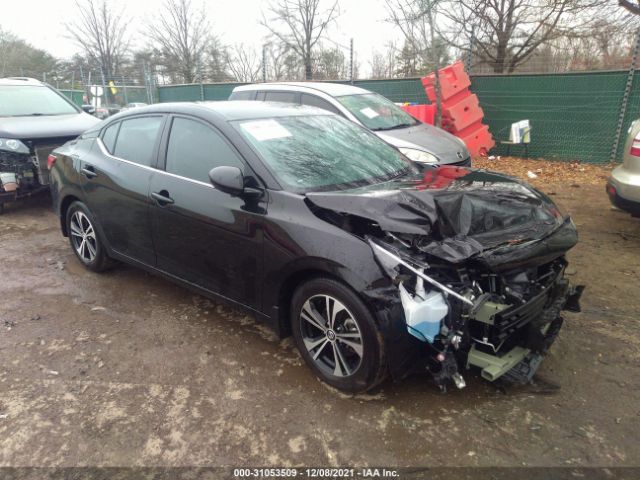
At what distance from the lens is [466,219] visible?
8.68ft

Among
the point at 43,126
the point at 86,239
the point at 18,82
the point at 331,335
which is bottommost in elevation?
the point at 331,335

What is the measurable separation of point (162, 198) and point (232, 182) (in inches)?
34.0

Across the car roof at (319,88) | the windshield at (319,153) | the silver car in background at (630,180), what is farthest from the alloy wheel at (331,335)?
the car roof at (319,88)

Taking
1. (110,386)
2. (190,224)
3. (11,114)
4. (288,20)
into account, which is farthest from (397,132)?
(288,20)

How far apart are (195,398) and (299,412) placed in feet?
2.12

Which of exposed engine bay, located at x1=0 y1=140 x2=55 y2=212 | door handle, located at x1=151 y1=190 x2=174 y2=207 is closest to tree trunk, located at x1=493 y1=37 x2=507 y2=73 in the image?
exposed engine bay, located at x1=0 y1=140 x2=55 y2=212

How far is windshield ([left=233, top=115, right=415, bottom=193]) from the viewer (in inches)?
121

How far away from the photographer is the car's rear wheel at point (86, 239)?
443cm

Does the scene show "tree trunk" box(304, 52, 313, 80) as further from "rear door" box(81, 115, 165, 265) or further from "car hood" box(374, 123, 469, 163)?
"rear door" box(81, 115, 165, 265)

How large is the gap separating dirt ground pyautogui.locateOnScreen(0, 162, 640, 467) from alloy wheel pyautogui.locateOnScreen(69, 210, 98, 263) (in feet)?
2.17

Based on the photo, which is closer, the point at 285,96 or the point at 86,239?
the point at 86,239

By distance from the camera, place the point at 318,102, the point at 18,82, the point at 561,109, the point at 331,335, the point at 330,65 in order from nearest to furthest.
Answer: the point at 331,335 → the point at 318,102 → the point at 18,82 → the point at 561,109 → the point at 330,65

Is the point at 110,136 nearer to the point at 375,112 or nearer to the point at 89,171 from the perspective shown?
the point at 89,171

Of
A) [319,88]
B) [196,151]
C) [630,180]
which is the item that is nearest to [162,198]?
[196,151]
